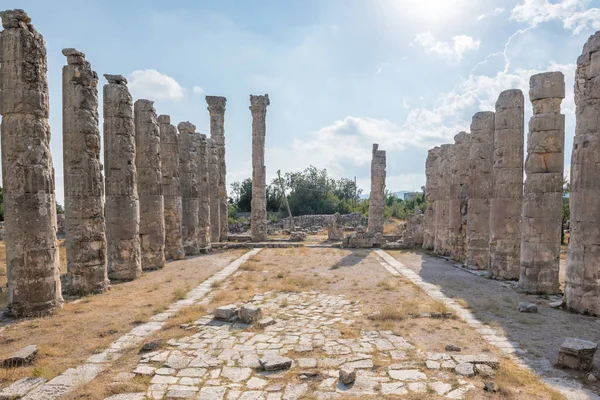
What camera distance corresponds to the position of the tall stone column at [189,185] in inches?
793

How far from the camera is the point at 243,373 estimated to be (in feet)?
19.3

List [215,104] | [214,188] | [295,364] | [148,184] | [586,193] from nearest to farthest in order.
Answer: [295,364], [586,193], [148,184], [214,188], [215,104]

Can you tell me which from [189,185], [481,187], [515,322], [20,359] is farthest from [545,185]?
[189,185]

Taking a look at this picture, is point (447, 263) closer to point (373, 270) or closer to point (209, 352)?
point (373, 270)

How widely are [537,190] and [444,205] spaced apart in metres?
8.23

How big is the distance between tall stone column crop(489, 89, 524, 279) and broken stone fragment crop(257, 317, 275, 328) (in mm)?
8988

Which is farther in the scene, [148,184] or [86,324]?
[148,184]

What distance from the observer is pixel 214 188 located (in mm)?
25312

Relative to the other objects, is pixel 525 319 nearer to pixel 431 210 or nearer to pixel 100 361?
pixel 100 361

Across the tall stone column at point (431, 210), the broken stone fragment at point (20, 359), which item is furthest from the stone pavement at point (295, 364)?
the tall stone column at point (431, 210)

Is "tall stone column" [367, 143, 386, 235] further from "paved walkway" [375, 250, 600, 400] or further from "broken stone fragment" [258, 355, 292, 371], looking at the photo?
"broken stone fragment" [258, 355, 292, 371]

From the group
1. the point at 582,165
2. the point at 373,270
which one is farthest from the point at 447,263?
the point at 582,165

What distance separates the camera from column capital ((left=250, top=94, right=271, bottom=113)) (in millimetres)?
29172

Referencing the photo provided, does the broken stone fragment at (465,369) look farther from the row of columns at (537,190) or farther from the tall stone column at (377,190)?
the tall stone column at (377,190)
